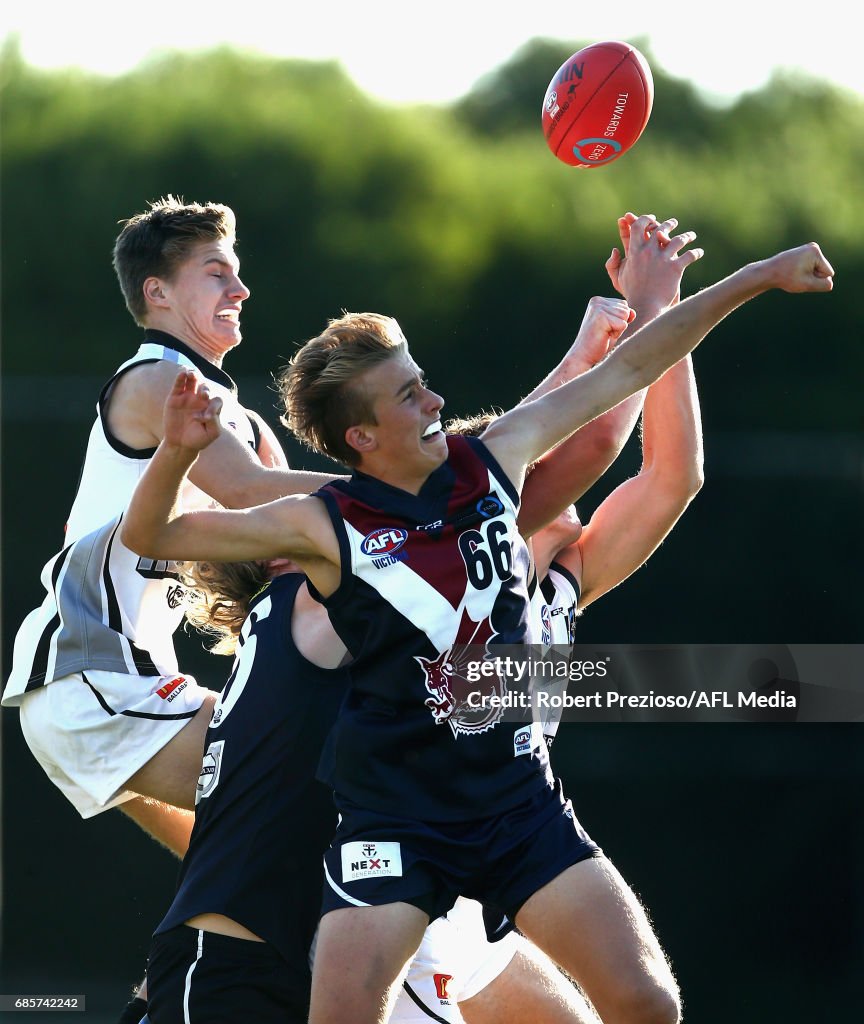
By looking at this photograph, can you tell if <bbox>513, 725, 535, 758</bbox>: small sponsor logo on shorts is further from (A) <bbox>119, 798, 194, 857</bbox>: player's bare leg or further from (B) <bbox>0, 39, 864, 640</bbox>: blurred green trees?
(B) <bbox>0, 39, 864, 640</bbox>: blurred green trees

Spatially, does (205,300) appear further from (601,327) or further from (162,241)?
(601,327)

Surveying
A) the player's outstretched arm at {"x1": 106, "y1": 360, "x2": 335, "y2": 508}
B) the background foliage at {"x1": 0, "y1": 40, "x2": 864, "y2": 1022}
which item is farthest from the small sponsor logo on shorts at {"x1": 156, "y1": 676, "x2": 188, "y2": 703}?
the background foliage at {"x1": 0, "y1": 40, "x2": 864, "y2": 1022}

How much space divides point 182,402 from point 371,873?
912 millimetres

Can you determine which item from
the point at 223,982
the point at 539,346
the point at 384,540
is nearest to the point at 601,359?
the point at 384,540

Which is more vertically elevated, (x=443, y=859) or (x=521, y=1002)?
(x=443, y=859)

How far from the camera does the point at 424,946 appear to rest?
3148mm

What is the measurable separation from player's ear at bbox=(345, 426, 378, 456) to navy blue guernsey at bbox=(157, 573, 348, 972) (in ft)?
1.19

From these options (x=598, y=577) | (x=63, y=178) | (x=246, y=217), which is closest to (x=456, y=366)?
(x=246, y=217)

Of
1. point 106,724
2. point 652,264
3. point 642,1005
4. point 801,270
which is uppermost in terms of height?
point 652,264

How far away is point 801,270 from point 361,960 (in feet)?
5.03

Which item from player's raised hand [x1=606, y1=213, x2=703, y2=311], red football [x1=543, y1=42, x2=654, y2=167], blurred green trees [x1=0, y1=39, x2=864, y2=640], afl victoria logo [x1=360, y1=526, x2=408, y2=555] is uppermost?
blurred green trees [x1=0, y1=39, x2=864, y2=640]

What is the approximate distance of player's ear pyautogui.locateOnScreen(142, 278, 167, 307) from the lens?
393 cm

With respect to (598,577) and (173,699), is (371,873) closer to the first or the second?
(173,699)

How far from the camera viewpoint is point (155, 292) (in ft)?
12.9
